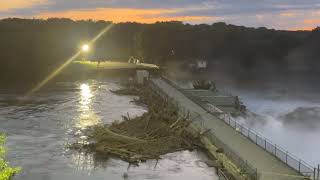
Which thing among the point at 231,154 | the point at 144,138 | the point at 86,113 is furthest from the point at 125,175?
the point at 86,113

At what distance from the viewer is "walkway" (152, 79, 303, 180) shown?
96.9 ft

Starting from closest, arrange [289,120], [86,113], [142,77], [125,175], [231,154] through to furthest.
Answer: [231,154] < [125,175] < [86,113] < [289,120] < [142,77]

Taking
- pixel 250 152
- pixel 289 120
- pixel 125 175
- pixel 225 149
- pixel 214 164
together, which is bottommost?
pixel 289 120

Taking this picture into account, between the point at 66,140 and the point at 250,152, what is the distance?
20333mm

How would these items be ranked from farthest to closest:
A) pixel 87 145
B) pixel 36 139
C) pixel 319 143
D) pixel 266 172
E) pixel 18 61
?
pixel 18 61, pixel 319 143, pixel 36 139, pixel 87 145, pixel 266 172

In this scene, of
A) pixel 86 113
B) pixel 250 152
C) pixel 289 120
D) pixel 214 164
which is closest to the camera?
pixel 250 152

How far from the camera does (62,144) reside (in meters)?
46.3

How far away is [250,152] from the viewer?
3544 cm

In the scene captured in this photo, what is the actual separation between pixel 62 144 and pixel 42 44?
12940 centimetres

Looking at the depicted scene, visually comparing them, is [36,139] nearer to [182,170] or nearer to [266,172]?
[182,170]

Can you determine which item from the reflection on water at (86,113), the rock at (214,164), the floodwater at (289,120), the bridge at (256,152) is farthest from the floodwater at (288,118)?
the reflection on water at (86,113)

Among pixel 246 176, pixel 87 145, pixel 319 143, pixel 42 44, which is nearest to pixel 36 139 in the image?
pixel 87 145

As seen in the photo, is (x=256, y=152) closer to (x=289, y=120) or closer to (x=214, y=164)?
(x=214, y=164)

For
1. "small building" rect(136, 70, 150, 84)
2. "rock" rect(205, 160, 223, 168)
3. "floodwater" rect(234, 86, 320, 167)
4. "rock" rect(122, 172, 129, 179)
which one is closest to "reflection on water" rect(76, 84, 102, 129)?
"small building" rect(136, 70, 150, 84)
